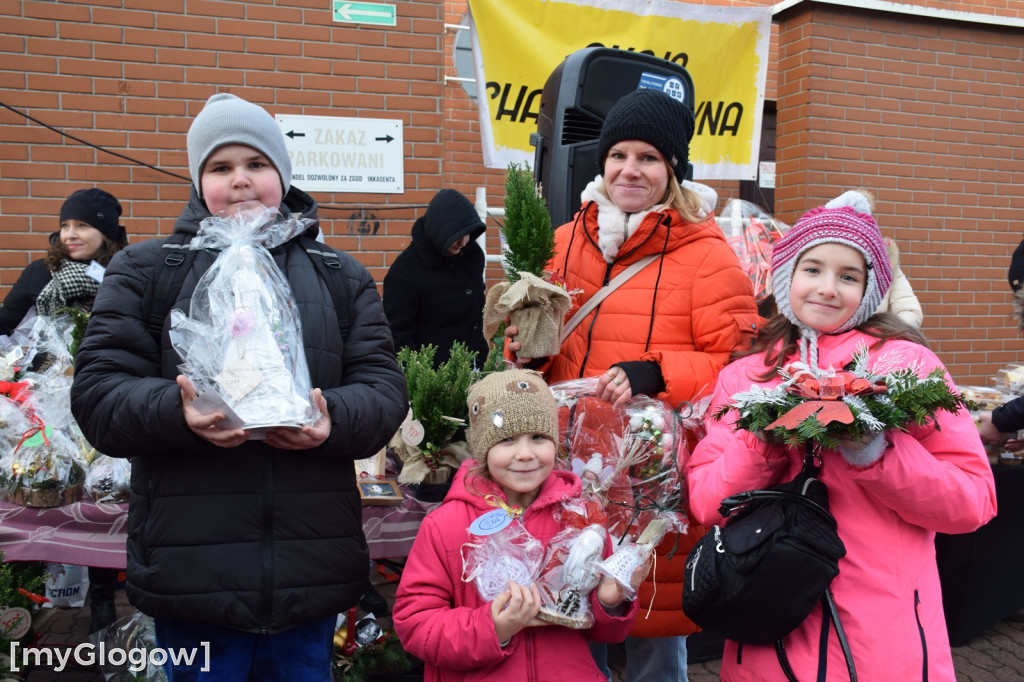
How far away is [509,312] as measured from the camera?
2529mm

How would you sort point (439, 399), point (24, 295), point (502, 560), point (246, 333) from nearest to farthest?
point (246, 333) → point (502, 560) → point (439, 399) → point (24, 295)

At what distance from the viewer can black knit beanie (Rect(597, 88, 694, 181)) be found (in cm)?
249

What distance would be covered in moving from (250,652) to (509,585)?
71 centimetres

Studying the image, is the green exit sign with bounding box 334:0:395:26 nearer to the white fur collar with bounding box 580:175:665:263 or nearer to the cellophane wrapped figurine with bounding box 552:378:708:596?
the white fur collar with bounding box 580:175:665:263

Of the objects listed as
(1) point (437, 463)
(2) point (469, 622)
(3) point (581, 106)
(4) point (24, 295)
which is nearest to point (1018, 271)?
(3) point (581, 106)

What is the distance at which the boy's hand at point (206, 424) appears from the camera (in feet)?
5.76

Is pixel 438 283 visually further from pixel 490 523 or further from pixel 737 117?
pixel 737 117

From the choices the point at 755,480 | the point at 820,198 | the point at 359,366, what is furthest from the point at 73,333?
the point at 820,198

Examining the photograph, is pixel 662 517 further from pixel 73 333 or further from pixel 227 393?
pixel 73 333

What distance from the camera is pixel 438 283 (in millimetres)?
4629

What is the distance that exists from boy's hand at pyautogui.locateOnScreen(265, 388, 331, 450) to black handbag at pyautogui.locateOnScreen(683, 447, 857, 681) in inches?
38.5

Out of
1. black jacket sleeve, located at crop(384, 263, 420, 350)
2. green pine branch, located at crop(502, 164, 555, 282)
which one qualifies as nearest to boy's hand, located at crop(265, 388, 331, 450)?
green pine branch, located at crop(502, 164, 555, 282)

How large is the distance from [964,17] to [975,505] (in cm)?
687

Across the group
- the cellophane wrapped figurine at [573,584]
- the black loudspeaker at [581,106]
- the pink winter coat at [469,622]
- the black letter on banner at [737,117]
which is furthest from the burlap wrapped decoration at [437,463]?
the black letter on banner at [737,117]
